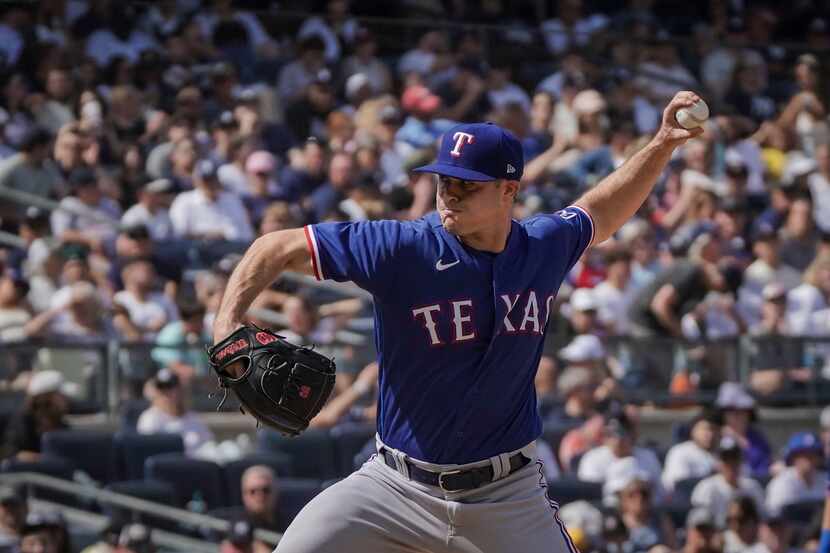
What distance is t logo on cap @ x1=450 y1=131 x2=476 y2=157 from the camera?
192 inches

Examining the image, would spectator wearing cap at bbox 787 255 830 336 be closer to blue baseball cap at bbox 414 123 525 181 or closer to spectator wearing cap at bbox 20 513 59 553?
spectator wearing cap at bbox 20 513 59 553

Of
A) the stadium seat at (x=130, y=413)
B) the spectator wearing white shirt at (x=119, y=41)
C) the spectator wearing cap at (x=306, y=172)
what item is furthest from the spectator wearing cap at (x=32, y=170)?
the stadium seat at (x=130, y=413)

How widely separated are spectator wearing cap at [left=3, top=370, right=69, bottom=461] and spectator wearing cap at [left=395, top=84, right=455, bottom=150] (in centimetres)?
429

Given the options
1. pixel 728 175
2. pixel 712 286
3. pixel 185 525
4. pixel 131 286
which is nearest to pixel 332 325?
A: pixel 131 286

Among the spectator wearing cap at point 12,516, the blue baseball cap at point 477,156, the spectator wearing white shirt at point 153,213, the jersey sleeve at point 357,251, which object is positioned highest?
the blue baseball cap at point 477,156

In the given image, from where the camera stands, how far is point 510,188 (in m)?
4.99

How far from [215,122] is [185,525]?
173 inches

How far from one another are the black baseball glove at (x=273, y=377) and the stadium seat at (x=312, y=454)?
500cm

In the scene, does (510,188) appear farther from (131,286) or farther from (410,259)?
(131,286)

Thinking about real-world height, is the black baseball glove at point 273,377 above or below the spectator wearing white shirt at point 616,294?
above

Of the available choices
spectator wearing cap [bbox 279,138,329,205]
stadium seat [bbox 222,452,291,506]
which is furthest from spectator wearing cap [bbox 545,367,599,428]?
spectator wearing cap [bbox 279,138,329,205]

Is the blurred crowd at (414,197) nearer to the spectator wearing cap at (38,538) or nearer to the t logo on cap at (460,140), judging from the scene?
the spectator wearing cap at (38,538)

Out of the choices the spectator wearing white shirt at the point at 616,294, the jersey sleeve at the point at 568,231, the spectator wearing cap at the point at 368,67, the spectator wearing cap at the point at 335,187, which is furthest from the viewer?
the spectator wearing cap at the point at 368,67

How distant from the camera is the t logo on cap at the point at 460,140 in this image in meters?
4.87
